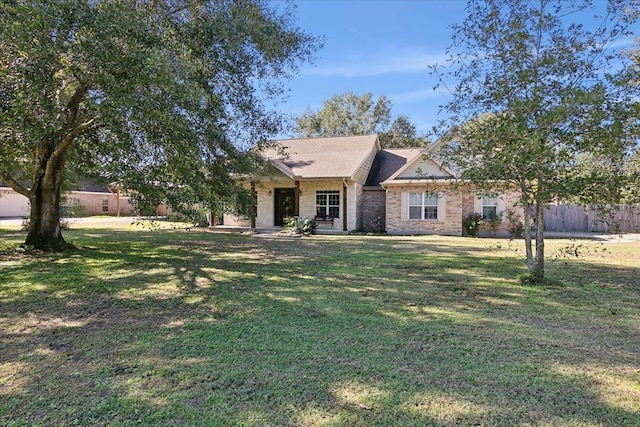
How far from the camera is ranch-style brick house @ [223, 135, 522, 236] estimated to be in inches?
747

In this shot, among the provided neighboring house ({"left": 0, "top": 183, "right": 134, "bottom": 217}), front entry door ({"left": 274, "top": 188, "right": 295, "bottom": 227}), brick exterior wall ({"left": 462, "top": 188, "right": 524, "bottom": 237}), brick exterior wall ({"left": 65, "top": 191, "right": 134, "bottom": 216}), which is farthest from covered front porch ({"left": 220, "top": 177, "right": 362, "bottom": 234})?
brick exterior wall ({"left": 65, "top": 191, "right": 134, "bottom": 216})

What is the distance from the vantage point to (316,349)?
406 centimetres

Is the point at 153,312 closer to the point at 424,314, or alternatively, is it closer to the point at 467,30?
the point at 424,314

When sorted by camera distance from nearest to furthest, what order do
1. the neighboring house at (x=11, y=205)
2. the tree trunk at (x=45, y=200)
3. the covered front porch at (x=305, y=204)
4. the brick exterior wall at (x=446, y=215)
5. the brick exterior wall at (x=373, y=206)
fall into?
1. the tree trunk at (x=45, y=200)
2. the brick exterior wall at (x=446, y=215)
3. the covered front porch at (x=305, y=204)
4. the brick exterior wall at (x=373, y=206)
5. the neighboring house at (x=11, y=205)

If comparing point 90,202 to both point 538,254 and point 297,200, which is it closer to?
point 297,200

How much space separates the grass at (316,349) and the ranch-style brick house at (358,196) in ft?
35.3

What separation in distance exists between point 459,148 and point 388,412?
5762mm

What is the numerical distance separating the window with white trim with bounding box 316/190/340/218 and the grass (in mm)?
11960

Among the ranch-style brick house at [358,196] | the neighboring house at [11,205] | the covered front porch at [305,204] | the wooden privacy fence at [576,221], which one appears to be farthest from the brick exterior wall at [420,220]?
the neighboring house at [11,205]

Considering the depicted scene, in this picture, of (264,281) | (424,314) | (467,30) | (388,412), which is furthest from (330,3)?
(388,412)

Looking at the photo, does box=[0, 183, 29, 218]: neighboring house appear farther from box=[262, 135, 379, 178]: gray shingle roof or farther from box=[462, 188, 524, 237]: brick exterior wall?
box=[462, 188, 524, 237]: brick exterior wall

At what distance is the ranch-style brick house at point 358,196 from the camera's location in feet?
62.3

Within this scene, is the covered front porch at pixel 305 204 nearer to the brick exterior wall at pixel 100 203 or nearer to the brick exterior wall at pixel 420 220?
A: the brick exterior wall at pixel 420 220

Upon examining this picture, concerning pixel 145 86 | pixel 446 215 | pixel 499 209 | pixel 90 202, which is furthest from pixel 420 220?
pixel 90 202
